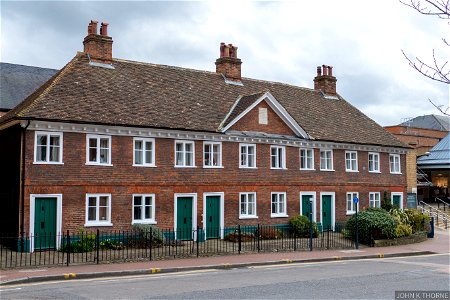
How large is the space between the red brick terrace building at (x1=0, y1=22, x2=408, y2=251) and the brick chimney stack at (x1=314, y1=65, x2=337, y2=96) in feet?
9.26

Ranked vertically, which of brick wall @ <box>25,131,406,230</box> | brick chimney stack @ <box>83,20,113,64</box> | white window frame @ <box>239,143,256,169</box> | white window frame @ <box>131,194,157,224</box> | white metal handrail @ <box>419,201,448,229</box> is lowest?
white metal handrail @ <box>419,201,448,229</box>

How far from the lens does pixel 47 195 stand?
76.9 ft

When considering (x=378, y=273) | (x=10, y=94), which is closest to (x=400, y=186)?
(x=378, y=273)

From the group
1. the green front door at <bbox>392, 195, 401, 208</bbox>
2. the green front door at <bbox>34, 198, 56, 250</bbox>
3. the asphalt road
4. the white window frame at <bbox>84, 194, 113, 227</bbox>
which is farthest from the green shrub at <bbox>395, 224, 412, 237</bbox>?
the green front door at <bbox>34, 198, 56, 250</bbox>

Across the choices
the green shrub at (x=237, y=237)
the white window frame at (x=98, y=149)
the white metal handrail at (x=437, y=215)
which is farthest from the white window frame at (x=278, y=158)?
the white metal handrail at (x=437, y=215)

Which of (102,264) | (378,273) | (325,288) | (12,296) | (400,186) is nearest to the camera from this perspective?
(12,296)

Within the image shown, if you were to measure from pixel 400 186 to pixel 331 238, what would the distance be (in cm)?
1072

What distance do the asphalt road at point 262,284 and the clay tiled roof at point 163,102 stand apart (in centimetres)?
1003

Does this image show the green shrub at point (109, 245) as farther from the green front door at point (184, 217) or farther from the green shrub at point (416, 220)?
the green shrub at point (416, 220)

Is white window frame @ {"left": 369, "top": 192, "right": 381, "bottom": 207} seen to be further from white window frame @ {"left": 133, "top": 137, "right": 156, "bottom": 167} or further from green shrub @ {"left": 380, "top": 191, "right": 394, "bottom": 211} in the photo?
white window frame @ {"left": 133, "top": 137, "right": 156, "bottom": 167}

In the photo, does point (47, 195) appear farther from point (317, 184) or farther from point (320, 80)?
point (320, 80)

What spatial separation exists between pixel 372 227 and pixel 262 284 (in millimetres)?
14833

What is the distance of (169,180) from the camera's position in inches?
1065

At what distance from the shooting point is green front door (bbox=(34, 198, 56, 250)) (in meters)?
23.2
